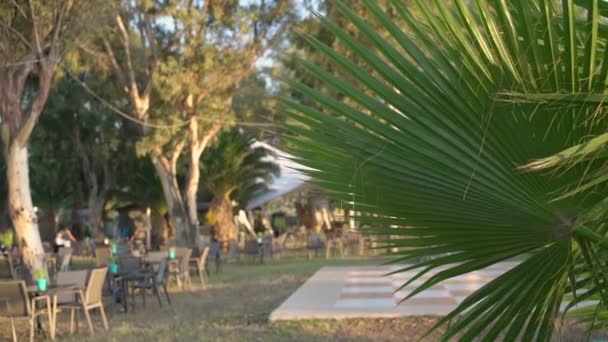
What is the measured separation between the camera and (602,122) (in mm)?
1886

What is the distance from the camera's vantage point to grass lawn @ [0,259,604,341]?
7230 millimetres

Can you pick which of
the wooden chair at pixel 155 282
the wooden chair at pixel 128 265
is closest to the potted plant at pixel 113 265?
the wooden chair at pixel 128 265

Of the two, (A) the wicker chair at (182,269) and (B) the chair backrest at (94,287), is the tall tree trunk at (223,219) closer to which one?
(A) the wicker chair at (182,269)

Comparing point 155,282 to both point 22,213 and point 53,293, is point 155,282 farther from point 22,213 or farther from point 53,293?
point 53,293

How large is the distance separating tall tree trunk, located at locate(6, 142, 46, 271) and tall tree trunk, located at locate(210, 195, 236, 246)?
1250cm

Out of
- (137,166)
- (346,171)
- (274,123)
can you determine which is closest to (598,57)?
(346,171)

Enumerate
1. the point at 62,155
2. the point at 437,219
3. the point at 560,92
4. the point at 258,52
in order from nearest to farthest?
the point at 560,92, the point at 437,219, the point at 258,52, the point at 62,155

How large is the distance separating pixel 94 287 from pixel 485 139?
6.93m

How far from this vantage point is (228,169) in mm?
24078

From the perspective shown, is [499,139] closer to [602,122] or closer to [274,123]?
[602,122]

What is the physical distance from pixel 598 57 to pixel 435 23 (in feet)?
1.63

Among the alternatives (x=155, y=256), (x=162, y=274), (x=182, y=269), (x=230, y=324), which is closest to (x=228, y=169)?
(x=182, y=269)

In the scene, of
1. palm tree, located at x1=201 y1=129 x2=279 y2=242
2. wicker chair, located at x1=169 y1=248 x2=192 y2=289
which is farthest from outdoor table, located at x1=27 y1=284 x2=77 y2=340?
palm tree, located at x1=201 y1=129 x2=279 y2=242

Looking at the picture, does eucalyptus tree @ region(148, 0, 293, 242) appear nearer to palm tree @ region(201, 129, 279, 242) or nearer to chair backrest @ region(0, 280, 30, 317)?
palm tree @ region(201, 129, 279, 242)
